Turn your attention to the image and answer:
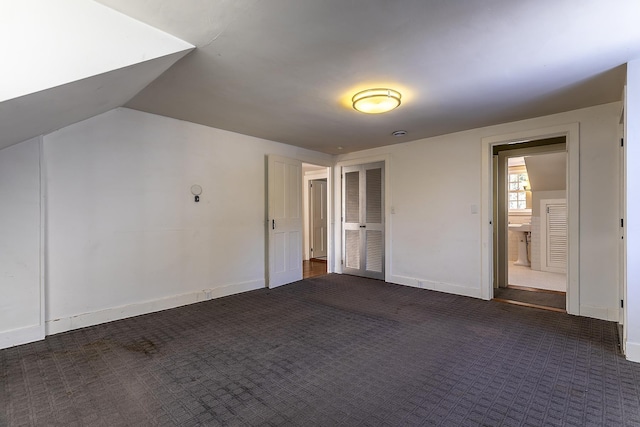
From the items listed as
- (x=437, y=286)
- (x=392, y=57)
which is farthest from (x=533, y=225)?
(x=392, y=57)

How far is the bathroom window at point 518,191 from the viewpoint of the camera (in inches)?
291

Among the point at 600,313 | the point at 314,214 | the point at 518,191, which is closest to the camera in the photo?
the point at 600,313

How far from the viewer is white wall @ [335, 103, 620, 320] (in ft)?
10.7

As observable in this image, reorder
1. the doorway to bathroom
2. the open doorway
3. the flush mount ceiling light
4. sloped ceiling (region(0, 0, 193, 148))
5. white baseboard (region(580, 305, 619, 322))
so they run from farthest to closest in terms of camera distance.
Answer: the open doorway < the doorway to bathroom < white baseboard (region(580, 305, 619, 322)) < the flush mount ceiling light < sloped ceiling (region(0, 0, 193, 148))

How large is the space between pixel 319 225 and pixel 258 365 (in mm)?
5628

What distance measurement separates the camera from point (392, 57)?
223 cm

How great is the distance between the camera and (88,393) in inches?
77.4

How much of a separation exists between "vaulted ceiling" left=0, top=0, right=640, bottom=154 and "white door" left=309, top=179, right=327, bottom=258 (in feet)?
13.8

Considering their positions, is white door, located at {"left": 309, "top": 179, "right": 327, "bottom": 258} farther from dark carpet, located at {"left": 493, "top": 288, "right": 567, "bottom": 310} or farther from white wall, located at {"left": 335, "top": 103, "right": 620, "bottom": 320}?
dark carpet, located at {"left": 493, "top": 288, "right": 567, "bottom": 310}

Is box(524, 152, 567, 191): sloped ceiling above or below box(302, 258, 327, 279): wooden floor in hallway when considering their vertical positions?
above

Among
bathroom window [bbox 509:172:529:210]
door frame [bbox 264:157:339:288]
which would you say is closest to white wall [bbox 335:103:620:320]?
door frame [bbox 264:157:339:288]

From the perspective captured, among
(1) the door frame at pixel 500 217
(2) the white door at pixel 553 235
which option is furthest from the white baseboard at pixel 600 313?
(2) the white door at pixel 553 235

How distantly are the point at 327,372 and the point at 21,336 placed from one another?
277 centimetres

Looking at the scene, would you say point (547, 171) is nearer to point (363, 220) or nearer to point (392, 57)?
point (363, 220)
